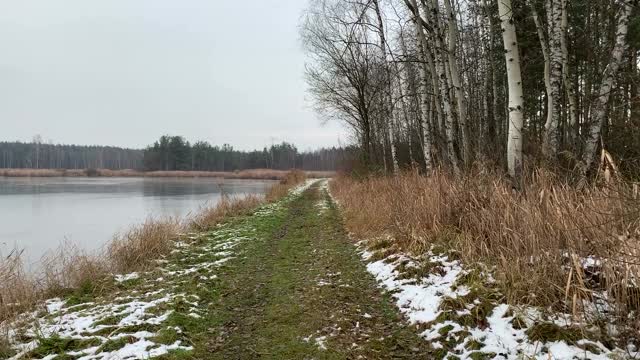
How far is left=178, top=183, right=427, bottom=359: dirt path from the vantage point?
383 cm

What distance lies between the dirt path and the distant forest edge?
101m

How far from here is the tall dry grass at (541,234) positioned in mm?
3275

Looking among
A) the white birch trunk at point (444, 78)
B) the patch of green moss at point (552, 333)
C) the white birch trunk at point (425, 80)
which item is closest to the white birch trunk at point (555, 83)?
the white birch trunk at point (444, 78)

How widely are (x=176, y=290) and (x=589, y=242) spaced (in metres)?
4.90

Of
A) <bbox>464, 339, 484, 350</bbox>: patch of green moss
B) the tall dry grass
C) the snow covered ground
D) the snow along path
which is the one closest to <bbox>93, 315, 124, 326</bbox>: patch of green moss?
the snow along path

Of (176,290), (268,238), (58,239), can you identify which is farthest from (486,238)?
(58,239)

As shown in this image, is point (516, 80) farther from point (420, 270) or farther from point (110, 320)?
point (110, 320)

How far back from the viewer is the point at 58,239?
43.4ft

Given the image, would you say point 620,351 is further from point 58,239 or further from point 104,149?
point 104,149

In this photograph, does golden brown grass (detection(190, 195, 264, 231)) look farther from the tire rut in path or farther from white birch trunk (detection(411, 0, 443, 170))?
white birch trunk (detection(411, 0, 443, 170))

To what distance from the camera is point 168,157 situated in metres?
103

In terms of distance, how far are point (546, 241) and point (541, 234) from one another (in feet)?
0.49

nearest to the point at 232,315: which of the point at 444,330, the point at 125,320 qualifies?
the point at 125,320

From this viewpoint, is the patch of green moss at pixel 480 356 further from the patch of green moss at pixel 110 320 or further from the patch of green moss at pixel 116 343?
the patch of green moss at pixel 110 320
